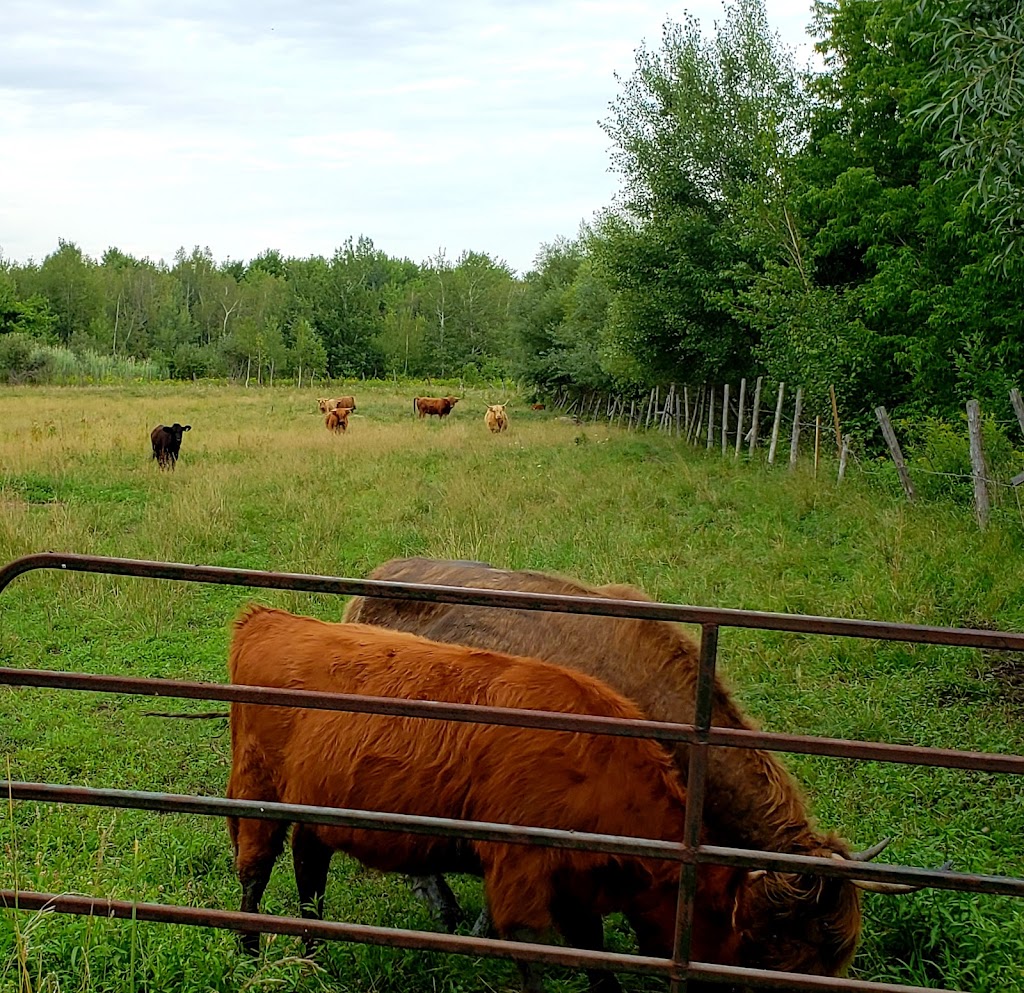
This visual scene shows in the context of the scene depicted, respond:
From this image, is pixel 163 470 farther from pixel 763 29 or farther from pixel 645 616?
pixel 763 29

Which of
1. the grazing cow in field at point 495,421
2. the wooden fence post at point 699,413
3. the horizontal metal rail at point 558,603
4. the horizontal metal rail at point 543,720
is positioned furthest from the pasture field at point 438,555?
the grazing cow in field at point 495,421

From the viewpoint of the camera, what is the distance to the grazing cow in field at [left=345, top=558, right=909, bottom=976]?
9.48 ft

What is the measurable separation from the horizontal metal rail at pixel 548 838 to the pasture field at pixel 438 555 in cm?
30

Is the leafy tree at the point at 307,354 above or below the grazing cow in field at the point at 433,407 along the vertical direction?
above

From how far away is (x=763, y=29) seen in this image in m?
23.1

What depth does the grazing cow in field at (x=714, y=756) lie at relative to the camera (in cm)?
289

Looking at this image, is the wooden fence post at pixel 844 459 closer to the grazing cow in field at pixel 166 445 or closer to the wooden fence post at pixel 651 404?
the grazing cow in field at pixel 166 445

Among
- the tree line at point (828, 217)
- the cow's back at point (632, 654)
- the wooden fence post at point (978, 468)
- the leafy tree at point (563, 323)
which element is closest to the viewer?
the cow's back at point (632, 654)

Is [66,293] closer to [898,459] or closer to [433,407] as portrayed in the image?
[433,407]

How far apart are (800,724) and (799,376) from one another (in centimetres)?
1246

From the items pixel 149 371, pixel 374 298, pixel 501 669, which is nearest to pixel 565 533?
pixel 501 669

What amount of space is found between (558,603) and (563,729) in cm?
34

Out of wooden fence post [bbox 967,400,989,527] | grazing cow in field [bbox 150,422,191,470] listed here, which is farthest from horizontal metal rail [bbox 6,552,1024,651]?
grazing cow in field [bbox 150,422,191,470]

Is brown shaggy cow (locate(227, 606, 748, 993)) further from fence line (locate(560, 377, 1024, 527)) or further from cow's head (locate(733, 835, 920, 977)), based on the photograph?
fence line (locate(560, 377, 1024, 527))
